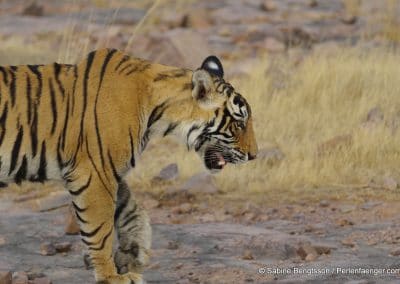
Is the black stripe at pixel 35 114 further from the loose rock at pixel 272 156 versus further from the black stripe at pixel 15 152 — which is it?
the loose rock at pixel 272 156

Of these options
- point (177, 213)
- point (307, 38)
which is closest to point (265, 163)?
point (177, 213)

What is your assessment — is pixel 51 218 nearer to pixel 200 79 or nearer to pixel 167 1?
pixel 200 79

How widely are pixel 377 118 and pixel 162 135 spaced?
4.19 m

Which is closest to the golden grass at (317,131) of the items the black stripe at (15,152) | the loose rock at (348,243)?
the loose rock at (348,243)

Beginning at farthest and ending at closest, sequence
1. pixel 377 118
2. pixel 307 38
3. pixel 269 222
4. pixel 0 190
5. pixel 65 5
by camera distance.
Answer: pixel 65 5, pixel 307 38, pixel 377 118, pixel 0 190, pixel 269 222

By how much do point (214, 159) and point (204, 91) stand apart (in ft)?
1.44

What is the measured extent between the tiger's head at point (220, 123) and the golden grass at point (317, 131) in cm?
227

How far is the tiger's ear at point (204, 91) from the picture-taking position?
6.95 m

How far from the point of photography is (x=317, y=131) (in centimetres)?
1096

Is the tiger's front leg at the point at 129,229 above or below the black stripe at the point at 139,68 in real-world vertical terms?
below

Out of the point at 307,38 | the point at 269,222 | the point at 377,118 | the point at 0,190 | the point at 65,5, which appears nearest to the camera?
the point at 269,222

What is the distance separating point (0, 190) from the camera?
9.77 m

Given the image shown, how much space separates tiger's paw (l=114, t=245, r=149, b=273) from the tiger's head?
62 cm

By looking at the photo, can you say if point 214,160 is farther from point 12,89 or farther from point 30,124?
point 12,89
